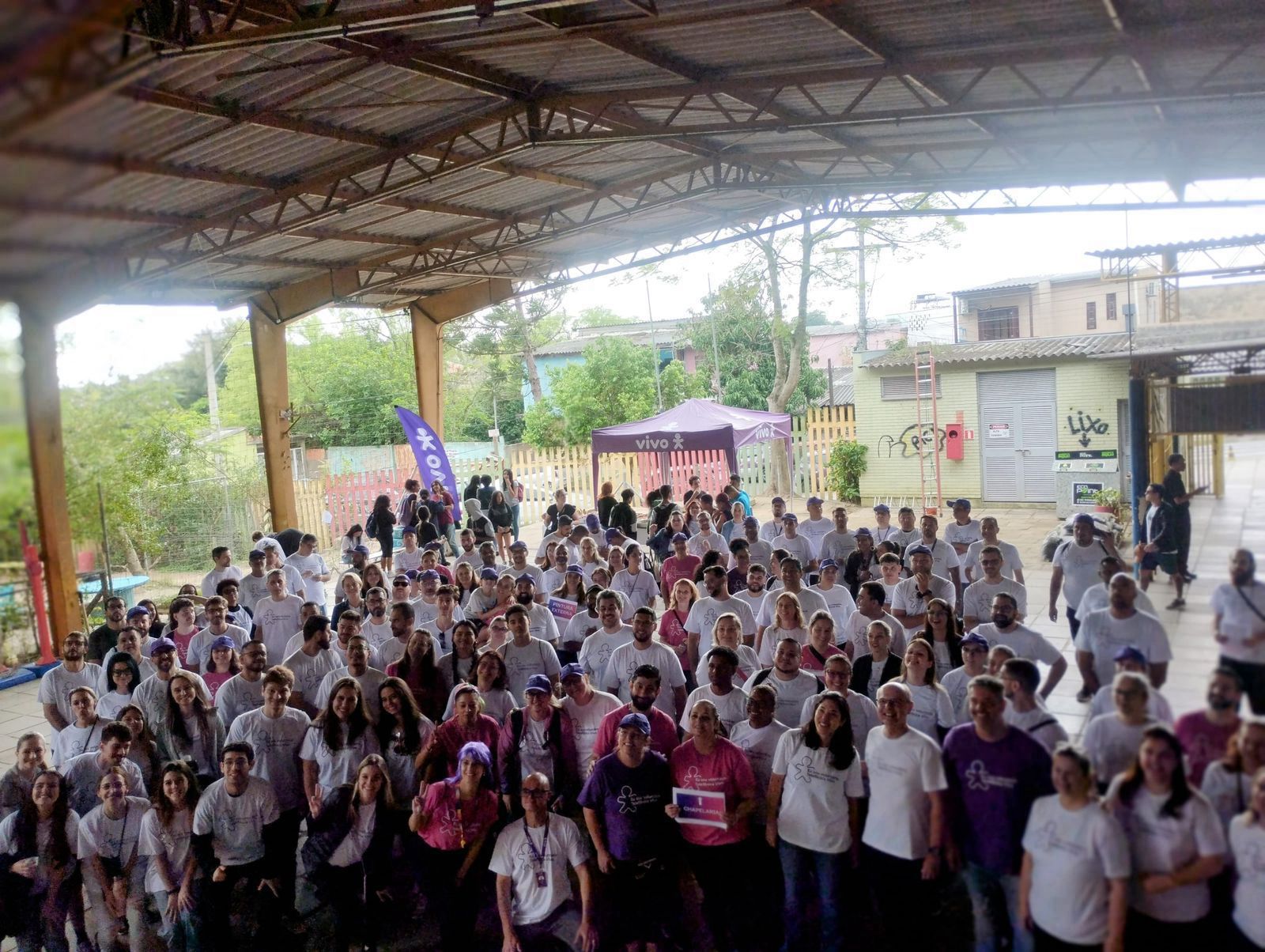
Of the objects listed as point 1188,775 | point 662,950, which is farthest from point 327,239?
point 1188,775

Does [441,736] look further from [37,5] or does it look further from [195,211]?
[195,211]

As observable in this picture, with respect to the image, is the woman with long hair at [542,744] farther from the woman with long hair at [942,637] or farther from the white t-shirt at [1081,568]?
the white t-shirt at [1081,568]

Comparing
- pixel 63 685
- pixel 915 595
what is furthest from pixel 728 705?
pixel 63 685

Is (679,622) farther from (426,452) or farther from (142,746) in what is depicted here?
(426,452)

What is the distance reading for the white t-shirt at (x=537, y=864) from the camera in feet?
16.1

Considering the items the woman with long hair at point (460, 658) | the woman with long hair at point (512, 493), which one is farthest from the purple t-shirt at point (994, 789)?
the woman with long hair at point (512, 493)

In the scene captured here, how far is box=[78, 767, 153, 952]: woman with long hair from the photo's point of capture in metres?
5.28

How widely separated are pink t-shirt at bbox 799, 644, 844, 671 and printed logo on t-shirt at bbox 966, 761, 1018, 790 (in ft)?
5.71

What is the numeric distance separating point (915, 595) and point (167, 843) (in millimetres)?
5017

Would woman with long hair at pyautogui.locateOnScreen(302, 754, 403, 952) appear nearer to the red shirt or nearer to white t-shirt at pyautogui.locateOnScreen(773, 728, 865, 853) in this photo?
the red shirt

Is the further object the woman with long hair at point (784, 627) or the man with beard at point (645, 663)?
the woman with long hair at point (784, 627)

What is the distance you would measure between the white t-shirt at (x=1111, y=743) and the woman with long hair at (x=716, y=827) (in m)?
1.57

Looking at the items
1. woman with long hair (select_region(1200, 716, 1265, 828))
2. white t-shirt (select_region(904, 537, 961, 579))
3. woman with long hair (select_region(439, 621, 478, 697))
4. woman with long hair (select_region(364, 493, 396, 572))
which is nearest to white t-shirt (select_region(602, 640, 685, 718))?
woman with long hair (select_region(439, 621, 478, 697))

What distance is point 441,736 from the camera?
5.47m
